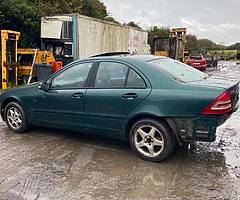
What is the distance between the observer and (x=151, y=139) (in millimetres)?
4484

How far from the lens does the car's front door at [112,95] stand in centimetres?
455

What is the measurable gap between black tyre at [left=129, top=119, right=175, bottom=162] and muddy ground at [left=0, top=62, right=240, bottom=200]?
138 mm

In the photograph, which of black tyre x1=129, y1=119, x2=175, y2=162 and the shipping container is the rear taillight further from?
the shipping container

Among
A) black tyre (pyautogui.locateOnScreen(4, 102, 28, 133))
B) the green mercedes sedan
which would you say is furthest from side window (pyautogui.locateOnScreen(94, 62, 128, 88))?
black tyre (pyautogui.locateOnScreen(4, 102, 28, 133))

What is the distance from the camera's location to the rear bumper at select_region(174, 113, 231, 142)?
4102 mm

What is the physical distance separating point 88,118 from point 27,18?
12.4 m

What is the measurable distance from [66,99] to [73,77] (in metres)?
0.41

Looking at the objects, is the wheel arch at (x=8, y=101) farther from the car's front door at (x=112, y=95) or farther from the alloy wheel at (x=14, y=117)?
the car's front door at (x=112, y=95)

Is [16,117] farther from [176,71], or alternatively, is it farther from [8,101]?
[176,71]

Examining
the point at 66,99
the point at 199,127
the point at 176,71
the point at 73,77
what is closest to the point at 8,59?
the point at 73,77

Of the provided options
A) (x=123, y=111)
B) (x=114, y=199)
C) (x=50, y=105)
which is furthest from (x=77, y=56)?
(x=114, y=199)

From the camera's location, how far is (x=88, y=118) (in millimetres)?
4973

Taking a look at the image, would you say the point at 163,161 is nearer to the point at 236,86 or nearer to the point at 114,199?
the point at 114,199

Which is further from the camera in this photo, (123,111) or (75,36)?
(75,36)
